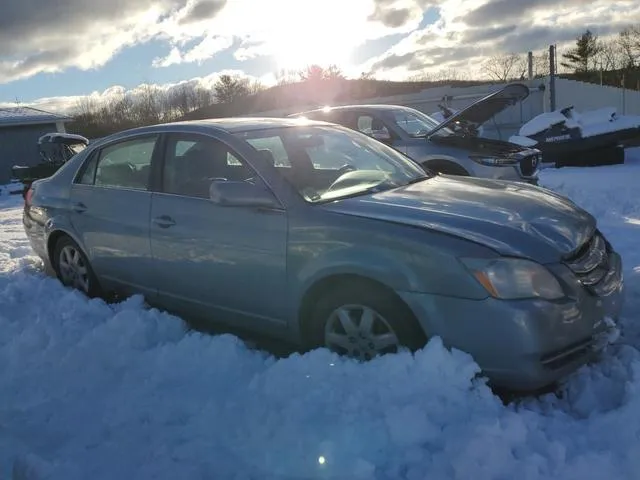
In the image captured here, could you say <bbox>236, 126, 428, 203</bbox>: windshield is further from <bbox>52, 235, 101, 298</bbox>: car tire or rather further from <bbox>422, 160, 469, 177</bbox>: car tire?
<bbox>422, 160, 469, 177</bbox>: car tire

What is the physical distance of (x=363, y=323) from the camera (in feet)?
10.9

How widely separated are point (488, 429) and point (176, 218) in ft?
7.96

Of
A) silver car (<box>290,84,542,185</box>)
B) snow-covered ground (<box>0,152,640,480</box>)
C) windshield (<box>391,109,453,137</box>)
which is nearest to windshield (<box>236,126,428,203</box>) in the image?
snow-covered ground (<box>0,152,640,480</box>)

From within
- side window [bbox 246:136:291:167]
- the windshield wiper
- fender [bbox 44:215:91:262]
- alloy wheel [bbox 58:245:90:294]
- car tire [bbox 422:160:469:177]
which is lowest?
alloy wheel [bbox 58:245:90:294]

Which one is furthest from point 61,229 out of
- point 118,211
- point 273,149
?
point 273,149

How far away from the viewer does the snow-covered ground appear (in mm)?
2602

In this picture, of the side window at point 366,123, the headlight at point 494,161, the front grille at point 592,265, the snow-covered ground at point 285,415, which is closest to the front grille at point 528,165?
the headlight at point 494,161

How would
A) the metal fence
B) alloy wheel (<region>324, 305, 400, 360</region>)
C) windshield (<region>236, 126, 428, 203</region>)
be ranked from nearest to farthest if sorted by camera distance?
alloy wheel (<region>324, 305, 400, 360</region>) → windshield (<region>236, 126, 428, 203</region>) → the metal fence

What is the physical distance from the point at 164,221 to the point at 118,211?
593mm

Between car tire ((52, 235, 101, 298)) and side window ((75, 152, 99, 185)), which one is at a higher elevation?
side window ((75, 152, 99, 185))

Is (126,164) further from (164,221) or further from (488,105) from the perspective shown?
(488,105)

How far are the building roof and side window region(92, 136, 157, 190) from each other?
23.9m

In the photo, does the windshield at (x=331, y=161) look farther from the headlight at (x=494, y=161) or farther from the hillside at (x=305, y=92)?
the hillside at (x=305, y=92)

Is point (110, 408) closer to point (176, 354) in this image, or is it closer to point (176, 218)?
point (176, 354)
